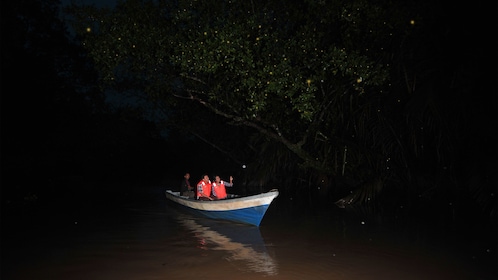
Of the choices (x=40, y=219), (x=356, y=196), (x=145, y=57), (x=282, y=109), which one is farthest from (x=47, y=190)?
(x=356, y=196)

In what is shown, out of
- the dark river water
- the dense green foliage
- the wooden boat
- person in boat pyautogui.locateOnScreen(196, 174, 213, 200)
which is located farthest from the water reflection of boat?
the dense green foliage

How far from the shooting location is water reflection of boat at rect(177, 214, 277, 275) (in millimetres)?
8969

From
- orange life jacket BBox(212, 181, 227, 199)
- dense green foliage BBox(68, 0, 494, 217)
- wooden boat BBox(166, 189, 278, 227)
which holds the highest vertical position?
dense green foliage BBox(68, 0, 494, 217)

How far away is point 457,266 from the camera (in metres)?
8.89

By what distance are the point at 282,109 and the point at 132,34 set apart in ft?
20.6

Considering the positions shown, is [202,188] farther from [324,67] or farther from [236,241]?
[324,67]

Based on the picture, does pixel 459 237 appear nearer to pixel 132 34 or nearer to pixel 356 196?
pixel 356 196

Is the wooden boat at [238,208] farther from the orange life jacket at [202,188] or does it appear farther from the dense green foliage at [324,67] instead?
the dense green foliage at [324,67]

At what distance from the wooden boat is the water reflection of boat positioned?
0.22 meters

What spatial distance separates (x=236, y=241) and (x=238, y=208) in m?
2.01

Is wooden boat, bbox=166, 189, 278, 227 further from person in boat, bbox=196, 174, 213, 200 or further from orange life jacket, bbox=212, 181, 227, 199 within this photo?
orange life jacket, bbox=212, 181, 227, 199

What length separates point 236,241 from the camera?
11.3 meters

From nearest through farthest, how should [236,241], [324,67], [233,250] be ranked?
[233,250]
[236,241]
[324,67]

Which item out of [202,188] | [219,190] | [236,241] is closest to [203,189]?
[202,188]
